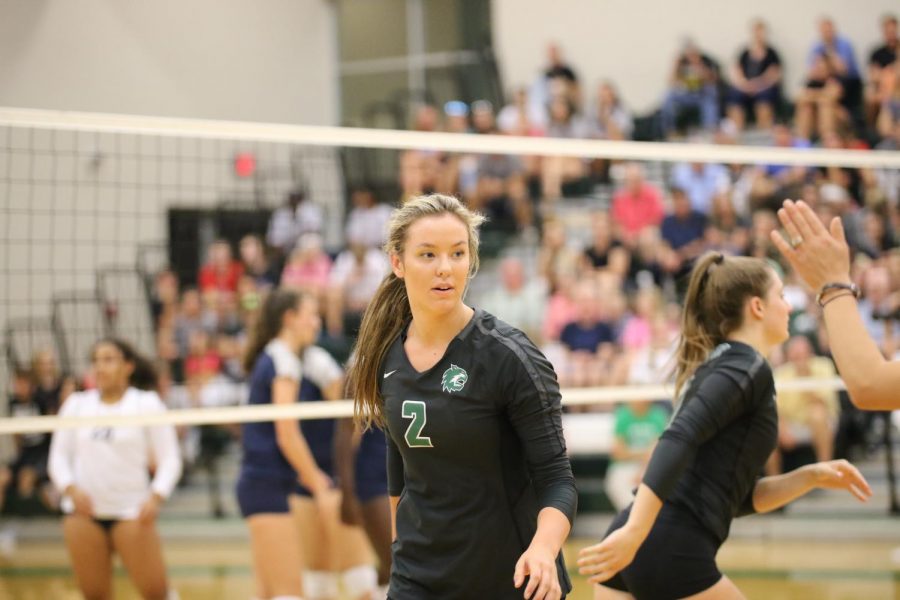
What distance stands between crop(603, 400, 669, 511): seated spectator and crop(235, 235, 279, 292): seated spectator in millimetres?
4145

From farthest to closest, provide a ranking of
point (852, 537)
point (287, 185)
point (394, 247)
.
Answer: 1. point (287, 185)
2. point (852, 537)
3. point (394, 247)

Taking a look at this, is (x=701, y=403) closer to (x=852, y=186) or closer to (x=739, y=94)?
(x=852, y=186)

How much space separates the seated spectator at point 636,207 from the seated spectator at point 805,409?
105 inches

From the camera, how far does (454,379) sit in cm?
271

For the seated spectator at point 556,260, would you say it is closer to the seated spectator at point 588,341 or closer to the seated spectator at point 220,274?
the seated spectator at point 588,341

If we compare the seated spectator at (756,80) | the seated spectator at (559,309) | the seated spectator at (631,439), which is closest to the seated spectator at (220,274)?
the seated spectator at (559,309)

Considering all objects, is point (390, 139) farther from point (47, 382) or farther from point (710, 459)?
point (47, 382)

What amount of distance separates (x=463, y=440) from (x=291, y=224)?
943cm

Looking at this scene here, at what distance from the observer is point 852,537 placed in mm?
8227

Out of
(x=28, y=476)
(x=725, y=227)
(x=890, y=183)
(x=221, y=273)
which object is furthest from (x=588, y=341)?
(x=28, y=476)

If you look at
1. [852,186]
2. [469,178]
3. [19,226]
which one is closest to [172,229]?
[19,226]

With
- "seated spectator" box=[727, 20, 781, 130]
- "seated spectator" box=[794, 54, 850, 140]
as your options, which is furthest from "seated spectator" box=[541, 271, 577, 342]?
"seated spectator" box=[727, 20, 781, 130]

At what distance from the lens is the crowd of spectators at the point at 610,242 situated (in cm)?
909

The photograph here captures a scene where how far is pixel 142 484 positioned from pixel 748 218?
676 cm
